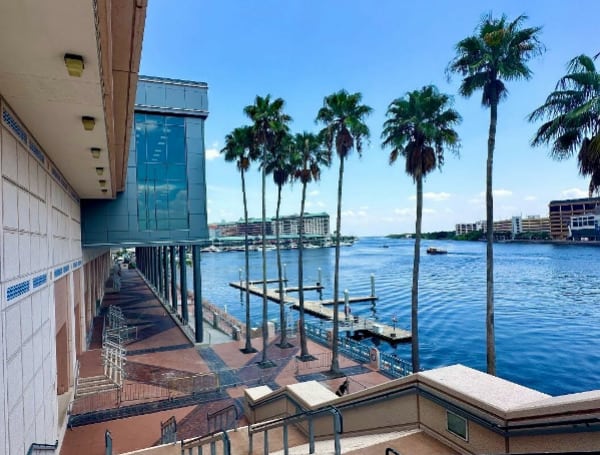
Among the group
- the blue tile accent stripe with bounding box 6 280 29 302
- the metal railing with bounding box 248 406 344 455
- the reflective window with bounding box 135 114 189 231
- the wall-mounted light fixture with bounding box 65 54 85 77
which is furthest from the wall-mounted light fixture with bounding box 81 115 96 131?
the reflective window with bounding box 135 114 189 231

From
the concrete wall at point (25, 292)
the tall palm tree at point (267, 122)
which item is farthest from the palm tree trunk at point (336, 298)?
the concrete wall at point (25, 292)

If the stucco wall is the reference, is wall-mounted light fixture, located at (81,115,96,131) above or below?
above

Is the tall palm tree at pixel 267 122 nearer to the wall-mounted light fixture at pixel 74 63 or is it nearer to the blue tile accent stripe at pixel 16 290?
the blue tile accent stripe at pixel 16 290

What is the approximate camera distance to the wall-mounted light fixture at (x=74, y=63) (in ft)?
16.7

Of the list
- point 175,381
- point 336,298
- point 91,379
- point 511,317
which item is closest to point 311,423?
point 175,381

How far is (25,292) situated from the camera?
23.6 feet

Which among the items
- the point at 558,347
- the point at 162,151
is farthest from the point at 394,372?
the point at 558,347

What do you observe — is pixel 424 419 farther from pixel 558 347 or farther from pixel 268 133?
pixel 558 347

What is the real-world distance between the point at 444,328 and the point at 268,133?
27762 mm

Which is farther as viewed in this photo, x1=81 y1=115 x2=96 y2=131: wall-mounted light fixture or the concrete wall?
x1=81 y1=115 x2=96 y2=131: wall-mounted light fixture

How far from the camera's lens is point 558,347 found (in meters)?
33.3

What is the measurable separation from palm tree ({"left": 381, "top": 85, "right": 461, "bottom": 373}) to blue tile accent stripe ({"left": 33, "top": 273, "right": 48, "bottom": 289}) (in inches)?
558

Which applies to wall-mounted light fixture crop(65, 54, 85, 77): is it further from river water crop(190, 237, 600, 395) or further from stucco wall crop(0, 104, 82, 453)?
river water crop(190, 237, 600, 395)

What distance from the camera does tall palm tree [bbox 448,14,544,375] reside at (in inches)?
563
